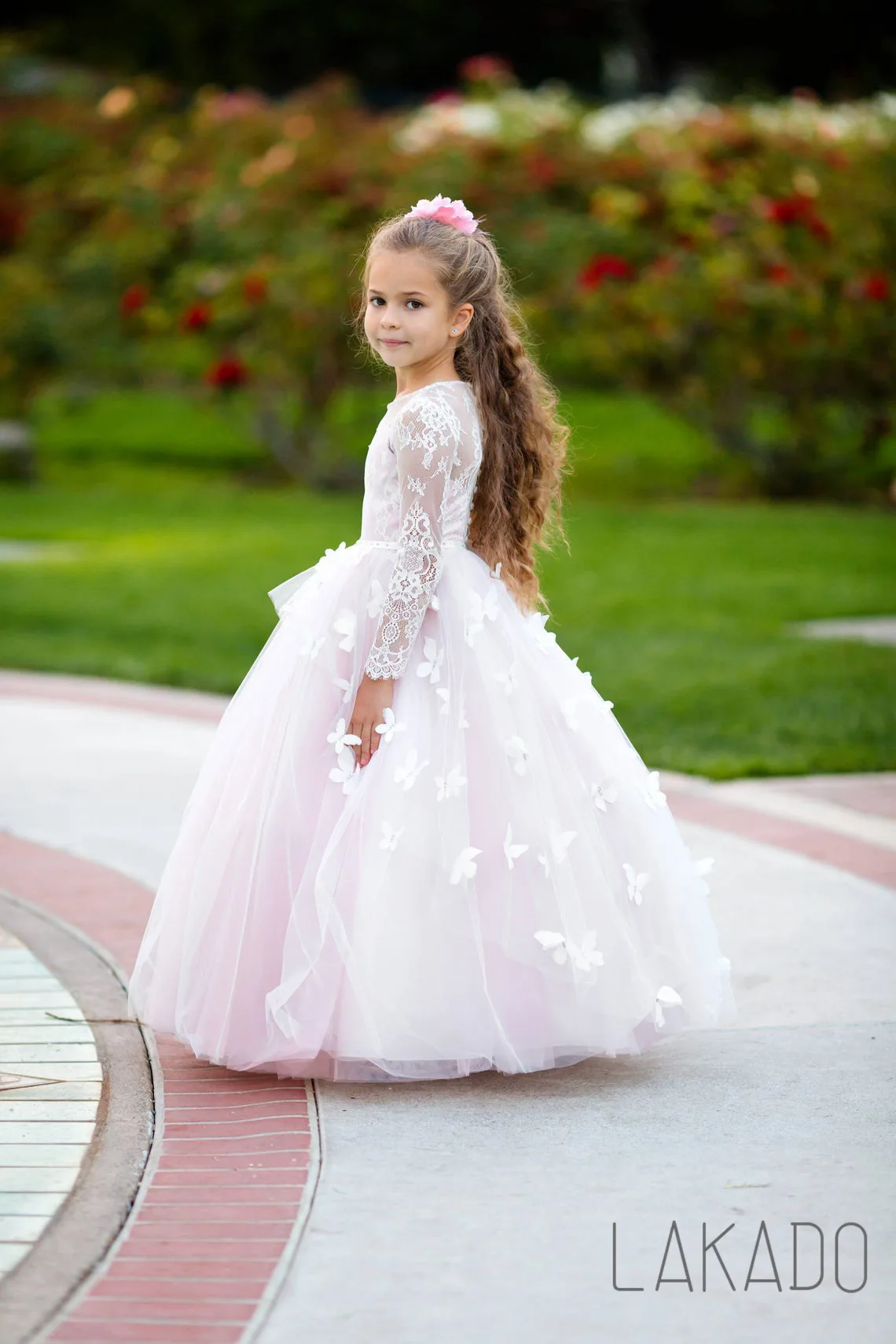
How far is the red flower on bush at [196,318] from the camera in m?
15.2

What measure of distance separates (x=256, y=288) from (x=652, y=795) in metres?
12.0

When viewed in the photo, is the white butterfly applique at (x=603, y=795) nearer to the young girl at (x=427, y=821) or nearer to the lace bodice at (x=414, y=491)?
the young girl at (x=427, y=821)

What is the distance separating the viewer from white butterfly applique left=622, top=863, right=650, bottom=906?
3578 mm

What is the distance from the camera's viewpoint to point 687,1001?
3602mm

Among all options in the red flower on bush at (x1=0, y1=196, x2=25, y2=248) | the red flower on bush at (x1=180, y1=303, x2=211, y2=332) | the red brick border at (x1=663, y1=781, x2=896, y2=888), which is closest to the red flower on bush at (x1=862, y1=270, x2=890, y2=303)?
the red flower on bush at (x1=180, y1=303, x2=211, y2=332)

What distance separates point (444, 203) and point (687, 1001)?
5.86 ft

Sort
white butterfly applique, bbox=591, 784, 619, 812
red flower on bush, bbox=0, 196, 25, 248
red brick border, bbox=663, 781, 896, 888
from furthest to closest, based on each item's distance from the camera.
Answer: red flower on bush, bbox=0, 196, 25, 248 < red brick border, bbox=663, 781, 896, 888 < white butterfly applique, bbox=591, 784, 619, 812

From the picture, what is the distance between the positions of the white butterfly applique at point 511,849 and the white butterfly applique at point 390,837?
22 centimetres

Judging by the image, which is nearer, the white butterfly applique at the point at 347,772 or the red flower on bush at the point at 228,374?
the white butterfly applique at the point at 347,772

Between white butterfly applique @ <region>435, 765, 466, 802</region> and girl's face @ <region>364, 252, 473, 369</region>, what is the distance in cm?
87

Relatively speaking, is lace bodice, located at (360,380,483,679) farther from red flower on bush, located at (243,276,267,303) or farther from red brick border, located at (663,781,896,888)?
red flower on bush, located at (243,276,267,303)

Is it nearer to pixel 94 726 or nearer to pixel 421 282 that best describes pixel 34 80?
pixel 94 726

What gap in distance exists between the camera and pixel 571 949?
3.46m

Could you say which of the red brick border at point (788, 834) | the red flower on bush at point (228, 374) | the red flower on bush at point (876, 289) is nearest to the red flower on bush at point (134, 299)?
the red flower on bush at point (228, 374)
